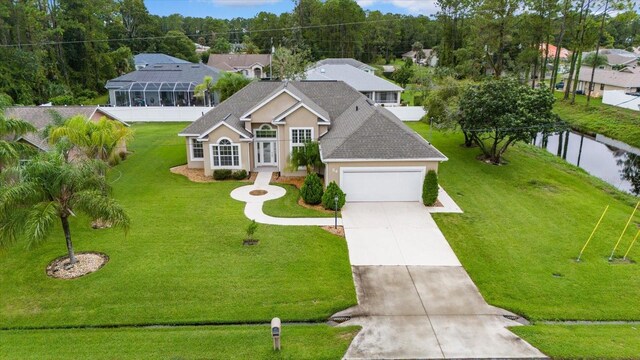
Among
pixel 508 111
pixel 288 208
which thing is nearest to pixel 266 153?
pixel 288 208

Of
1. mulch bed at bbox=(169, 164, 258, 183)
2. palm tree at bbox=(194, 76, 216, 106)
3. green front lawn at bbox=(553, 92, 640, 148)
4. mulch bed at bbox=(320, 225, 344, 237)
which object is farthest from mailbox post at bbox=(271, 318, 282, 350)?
green front lawn at bbox=(553, 92, 640, 148)

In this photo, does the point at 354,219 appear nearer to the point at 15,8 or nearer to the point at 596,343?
the point at 596,343

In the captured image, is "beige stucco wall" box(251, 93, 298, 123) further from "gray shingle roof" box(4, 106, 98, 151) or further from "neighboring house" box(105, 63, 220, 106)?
"neighboring house" box(105, 63, 220, 106)

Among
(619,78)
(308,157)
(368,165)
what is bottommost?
(308,157)

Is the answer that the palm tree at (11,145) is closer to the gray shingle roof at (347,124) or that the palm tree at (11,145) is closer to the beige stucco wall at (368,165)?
the gray shingle roof at (347,124)

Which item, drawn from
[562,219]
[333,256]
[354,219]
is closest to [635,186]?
[562,219]

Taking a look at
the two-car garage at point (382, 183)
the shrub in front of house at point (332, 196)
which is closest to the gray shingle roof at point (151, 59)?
the two-car garage at point (382, 183)

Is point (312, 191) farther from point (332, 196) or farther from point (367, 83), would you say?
point (367, 83)
